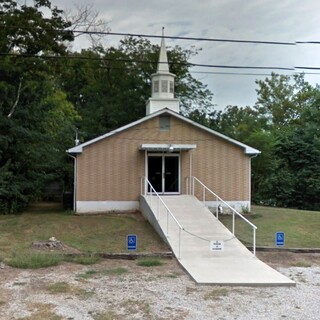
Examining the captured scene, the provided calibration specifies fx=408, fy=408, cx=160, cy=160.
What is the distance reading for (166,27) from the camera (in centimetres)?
2000

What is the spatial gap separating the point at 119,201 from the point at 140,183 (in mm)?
1225

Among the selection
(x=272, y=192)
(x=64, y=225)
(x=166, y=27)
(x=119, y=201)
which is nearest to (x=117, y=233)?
(x=64, y=225)

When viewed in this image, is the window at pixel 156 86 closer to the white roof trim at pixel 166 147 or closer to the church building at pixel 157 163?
the church building at pixel 157 163

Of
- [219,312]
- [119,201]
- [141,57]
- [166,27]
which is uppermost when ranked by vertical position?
[141,57]

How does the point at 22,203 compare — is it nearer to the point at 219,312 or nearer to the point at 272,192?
the point at 219,312

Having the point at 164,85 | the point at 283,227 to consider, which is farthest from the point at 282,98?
the point at 283,227

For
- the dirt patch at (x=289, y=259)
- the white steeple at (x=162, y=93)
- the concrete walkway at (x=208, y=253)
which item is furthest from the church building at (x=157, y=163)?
the dirt patch at (x=289, y=259)

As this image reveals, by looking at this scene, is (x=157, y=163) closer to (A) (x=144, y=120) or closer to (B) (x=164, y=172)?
(B) (x=164, y=172)

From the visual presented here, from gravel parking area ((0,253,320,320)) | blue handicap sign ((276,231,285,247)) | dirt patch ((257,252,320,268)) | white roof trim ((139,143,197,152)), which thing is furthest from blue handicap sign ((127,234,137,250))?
white roof trim ((139,143,197,152))

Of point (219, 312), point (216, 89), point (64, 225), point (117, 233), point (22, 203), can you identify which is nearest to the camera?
point (219, 312)

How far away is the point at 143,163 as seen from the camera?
18.4 meters

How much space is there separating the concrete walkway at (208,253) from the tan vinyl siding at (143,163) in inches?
94.4

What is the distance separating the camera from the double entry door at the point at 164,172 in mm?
18750

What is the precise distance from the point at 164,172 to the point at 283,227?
5982mm
